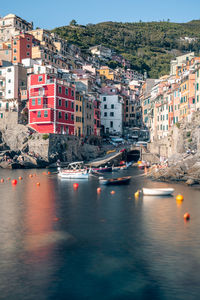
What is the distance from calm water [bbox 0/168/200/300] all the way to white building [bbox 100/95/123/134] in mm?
84451

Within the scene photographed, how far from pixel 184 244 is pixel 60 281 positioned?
1093cm

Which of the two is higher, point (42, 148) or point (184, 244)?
point (42, 148)

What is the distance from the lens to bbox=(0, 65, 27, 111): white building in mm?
96750

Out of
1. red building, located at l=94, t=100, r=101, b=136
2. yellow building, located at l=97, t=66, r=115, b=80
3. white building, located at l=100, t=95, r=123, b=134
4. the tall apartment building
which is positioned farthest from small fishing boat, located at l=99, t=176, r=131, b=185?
yellow building, located at l=97, t=66, r=115, b=80

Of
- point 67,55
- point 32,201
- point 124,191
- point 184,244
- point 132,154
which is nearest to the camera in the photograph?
point 184,244

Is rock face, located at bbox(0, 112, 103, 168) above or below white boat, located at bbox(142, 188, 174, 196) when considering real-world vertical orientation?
above

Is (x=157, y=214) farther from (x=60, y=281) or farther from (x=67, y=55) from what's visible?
(x=67, y=55)

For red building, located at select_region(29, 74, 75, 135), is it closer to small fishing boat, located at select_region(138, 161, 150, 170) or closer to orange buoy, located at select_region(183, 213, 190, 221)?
small fishing boat, located at select_region(138, 161, 150, 170)

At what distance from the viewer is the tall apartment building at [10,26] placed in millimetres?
139500

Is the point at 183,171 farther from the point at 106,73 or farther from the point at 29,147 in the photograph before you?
the point at 106,73

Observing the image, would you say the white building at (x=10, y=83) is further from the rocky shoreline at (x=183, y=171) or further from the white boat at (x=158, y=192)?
the white boat at (x=158, y=192)

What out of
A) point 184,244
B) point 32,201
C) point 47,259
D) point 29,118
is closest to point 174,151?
point 29,118

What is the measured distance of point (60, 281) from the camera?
18812 millimetres

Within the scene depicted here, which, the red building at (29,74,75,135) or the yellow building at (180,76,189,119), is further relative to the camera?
the red building at (29,74,75,135)
